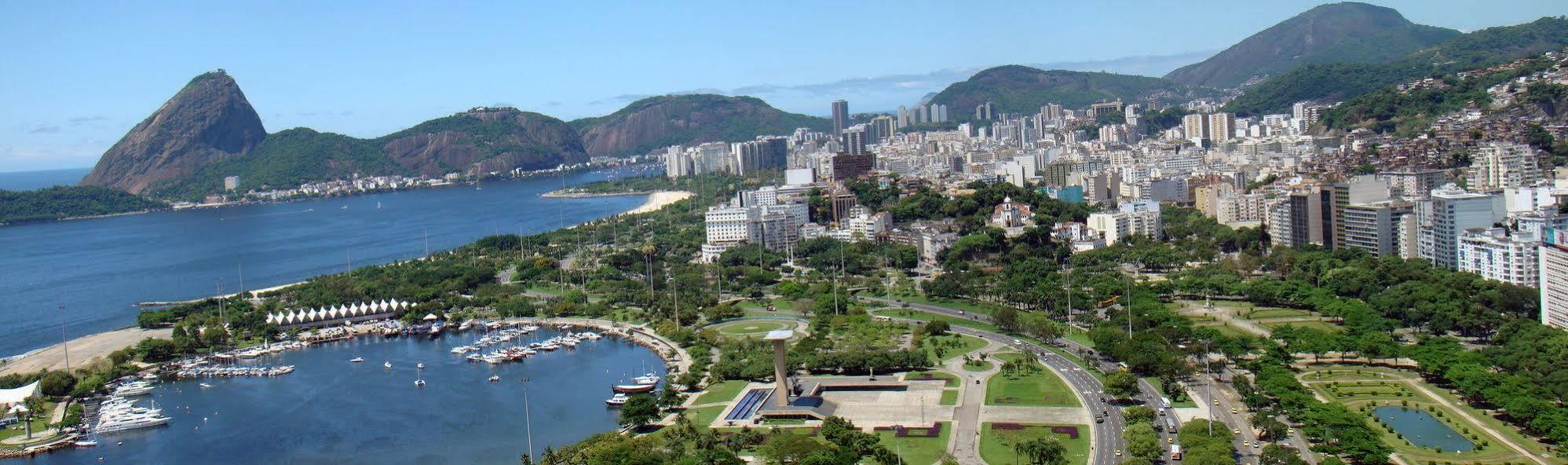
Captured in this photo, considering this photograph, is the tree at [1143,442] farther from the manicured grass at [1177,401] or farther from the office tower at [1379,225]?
the office tower at [1379,225]

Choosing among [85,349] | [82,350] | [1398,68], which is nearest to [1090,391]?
[82,350]

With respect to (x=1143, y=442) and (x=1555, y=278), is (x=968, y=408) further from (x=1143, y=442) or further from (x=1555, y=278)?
(x=1555, y=278)

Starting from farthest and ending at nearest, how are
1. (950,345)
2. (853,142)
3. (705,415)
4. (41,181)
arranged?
1. (41,181)
2. (853,142)
3. (950,345)
4. (705,415)

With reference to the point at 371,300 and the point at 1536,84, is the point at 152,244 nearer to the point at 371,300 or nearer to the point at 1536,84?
the point at 371,300

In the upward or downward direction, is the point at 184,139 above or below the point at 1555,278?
above

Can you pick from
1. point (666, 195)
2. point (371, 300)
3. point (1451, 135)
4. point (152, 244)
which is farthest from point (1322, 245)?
point (152, 244)

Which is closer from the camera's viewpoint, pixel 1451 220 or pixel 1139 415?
pixel 1139 415
